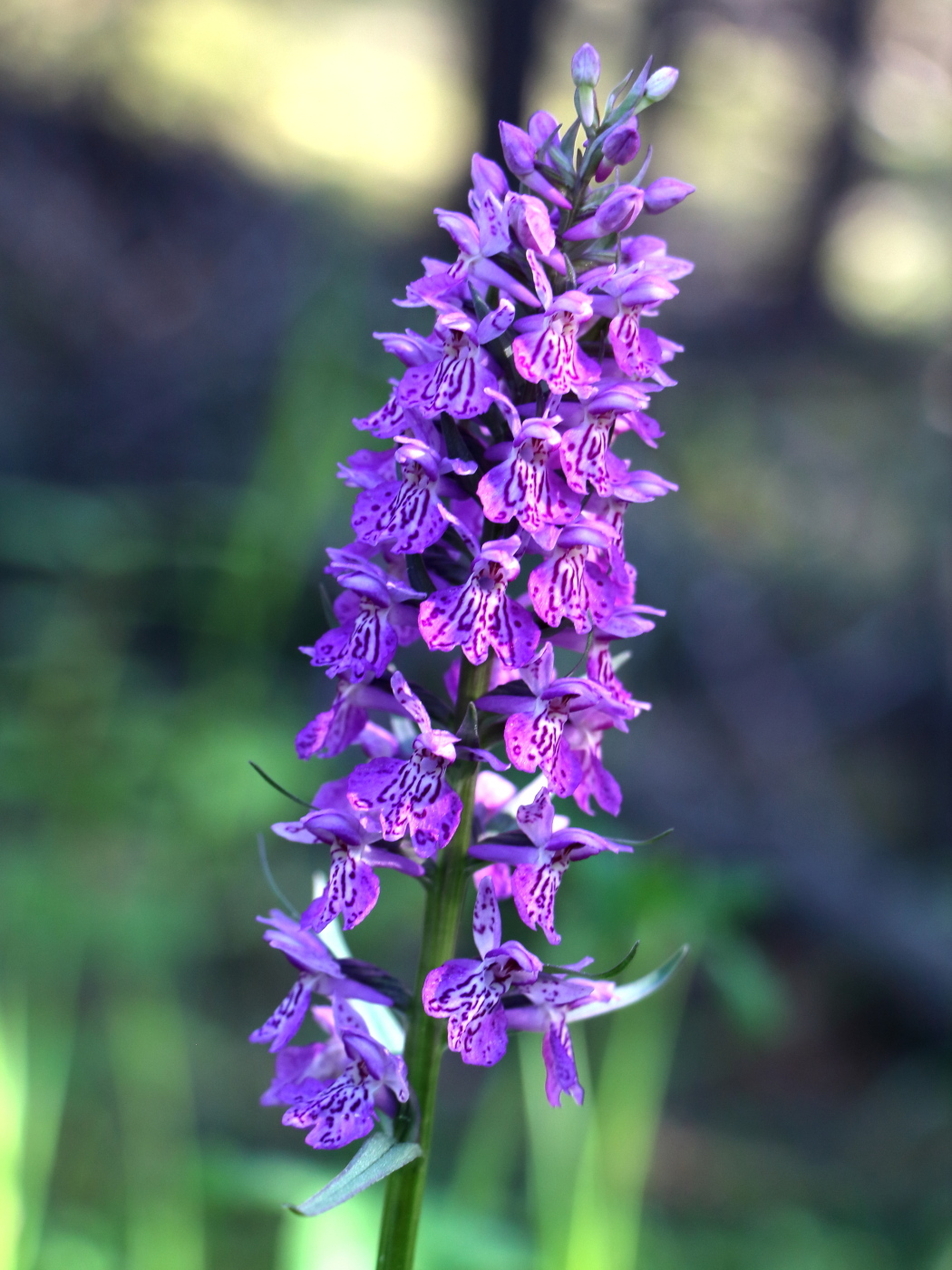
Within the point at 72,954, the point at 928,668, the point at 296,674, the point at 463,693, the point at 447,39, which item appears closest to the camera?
the point at 463,693

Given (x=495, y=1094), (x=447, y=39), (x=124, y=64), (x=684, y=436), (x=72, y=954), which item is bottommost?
(x=72, y=954)

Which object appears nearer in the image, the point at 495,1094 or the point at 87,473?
the point at 495,1094

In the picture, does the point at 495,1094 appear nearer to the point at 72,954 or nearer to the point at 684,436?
the point at 72,954

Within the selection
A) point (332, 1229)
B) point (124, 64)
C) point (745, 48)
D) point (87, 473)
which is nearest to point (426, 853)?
point (332, 1229)

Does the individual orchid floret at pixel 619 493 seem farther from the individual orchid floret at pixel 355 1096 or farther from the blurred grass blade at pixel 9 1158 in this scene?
the blurred grass blade at pixel 9 1158

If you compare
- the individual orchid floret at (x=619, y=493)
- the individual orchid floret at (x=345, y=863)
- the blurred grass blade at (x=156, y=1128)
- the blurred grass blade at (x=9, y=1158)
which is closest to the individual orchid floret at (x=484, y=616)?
the individual orchid floret at (x=619, y=493)

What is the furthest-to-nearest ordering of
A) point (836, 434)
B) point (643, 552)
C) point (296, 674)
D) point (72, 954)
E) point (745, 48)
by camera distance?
point (745, 48) → point (836, 434) → point (643, 552) → point (296, 674) → point (72, 954)

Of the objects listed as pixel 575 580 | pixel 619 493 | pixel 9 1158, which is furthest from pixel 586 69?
pixel 9 1158

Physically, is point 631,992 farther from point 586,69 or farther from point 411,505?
point 586,69
